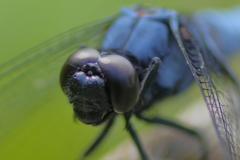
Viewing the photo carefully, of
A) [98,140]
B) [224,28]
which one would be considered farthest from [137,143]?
[224,28]

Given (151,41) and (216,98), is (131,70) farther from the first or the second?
(151,41)

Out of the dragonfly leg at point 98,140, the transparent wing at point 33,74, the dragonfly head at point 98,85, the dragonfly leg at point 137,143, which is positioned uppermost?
the dragonfly head at point 98,85

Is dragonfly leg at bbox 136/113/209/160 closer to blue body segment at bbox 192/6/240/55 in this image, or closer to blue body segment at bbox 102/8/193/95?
blue body segment at bbox 102/8/193/95

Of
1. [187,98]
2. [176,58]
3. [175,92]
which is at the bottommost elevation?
[187,98]

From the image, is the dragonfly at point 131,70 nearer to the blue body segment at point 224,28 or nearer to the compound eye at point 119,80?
the compound eye at point 119,80

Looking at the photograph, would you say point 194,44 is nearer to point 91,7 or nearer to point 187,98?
point 187,98

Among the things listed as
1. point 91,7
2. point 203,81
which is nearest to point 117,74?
point 203,81

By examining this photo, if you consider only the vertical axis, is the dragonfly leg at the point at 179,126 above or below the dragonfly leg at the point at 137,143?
below

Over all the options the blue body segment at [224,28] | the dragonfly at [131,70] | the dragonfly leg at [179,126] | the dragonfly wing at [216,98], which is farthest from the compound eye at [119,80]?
the blue body segment at [224,28]
